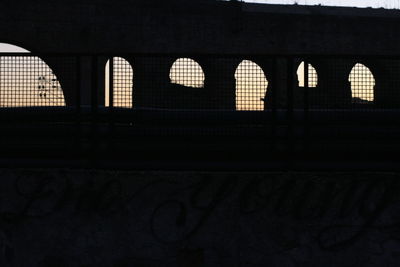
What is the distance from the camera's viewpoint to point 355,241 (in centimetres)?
436

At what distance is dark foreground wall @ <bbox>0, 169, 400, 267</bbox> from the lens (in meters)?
4.37

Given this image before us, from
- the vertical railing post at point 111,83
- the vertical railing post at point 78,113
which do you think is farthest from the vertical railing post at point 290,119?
the vertical railing post at point 78,113

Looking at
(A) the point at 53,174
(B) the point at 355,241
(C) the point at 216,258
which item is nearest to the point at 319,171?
(B) the point at 355,241

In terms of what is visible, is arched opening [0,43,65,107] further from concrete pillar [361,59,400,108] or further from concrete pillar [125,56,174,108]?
concrete pillar [361,59,400,108]

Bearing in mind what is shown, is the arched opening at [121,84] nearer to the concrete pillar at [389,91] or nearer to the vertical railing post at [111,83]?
the vertical railing post at [111,83]

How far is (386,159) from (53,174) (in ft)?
10.1

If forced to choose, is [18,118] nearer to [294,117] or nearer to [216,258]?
[216,258]

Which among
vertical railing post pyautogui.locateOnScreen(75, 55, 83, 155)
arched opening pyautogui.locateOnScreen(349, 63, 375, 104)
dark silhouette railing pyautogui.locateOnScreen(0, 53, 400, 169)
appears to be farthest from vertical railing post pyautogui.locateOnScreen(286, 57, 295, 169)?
vertical railing post pyautogui.locateOnScreen(75, 55, 83, 155)

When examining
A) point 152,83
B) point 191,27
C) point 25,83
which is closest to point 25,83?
point 25,83

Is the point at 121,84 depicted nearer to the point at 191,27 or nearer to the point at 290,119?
the point at 290,119

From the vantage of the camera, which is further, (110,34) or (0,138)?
(110,34)

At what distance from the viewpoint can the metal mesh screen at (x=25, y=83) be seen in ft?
14.2

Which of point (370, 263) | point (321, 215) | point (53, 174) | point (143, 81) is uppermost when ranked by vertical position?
point (143, 81)

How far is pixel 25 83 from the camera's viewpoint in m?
4.37
